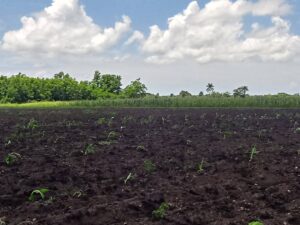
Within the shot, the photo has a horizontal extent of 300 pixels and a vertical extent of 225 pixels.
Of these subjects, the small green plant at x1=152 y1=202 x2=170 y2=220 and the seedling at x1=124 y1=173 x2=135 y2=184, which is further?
the seedling at x1=124 y1=173 x2=135 y2=184

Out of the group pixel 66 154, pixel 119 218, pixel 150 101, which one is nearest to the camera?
pixel 119 218

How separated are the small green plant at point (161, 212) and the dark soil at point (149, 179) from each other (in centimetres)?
6

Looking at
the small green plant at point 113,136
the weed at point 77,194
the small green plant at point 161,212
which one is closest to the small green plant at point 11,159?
the weed at point 77,194

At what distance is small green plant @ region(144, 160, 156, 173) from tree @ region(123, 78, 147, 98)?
59117 millimetres

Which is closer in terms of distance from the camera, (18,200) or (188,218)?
(188,218)

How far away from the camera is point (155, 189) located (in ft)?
24.9

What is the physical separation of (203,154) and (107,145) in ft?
8.12

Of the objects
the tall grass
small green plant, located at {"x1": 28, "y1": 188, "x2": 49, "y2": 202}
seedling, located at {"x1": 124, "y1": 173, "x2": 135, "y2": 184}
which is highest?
the tall grass

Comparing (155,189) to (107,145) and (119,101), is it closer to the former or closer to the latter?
(107,145)

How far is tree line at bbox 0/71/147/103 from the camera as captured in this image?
62250 millimetres

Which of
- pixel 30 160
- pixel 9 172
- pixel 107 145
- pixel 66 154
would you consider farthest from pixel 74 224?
pixel 107 145

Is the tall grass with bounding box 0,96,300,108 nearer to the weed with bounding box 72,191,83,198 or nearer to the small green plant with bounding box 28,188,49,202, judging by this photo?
the weed with bounding box 72,191,83,198

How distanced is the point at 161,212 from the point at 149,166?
10.2 ft

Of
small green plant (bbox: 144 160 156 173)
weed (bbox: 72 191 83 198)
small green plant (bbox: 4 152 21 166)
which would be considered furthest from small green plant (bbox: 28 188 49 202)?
small green plant (bbox: 4 152 21 166)
